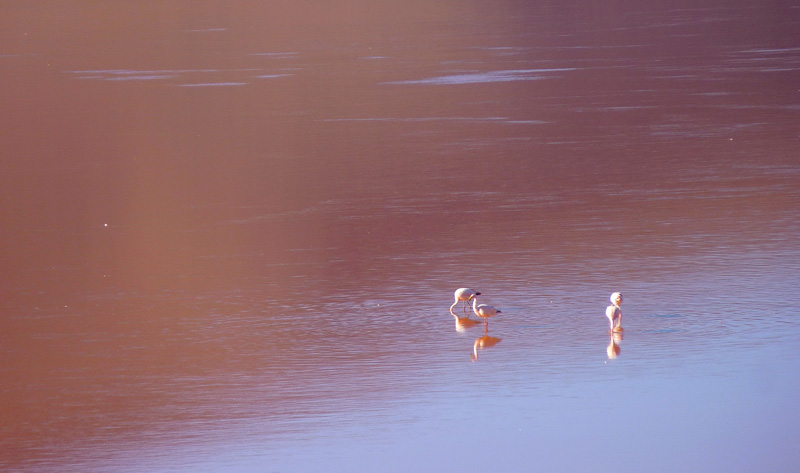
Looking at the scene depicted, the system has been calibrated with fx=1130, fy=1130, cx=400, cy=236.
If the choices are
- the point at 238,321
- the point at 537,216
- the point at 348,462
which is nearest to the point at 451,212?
the point at 537,216

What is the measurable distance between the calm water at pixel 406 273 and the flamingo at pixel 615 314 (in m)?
0.10

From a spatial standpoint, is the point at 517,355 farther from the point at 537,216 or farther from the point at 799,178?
the point at 799,178

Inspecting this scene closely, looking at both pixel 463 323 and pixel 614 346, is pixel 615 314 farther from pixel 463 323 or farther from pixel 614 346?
pixel 463 323

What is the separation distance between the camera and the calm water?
615 centimetres

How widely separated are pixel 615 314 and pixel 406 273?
211 centimetres

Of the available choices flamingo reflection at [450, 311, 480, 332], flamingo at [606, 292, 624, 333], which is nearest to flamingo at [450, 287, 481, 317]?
flamingo reflection at [450, 311, 480, 332]

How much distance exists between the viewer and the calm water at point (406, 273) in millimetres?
6148

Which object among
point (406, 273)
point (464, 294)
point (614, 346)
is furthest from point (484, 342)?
point (406, 273)

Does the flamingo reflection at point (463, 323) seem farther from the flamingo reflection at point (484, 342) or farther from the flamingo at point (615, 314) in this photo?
the flamingo at point (615, 314)

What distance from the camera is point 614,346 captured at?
7.15 metres

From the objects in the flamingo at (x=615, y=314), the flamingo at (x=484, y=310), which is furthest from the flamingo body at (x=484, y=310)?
the flamingo at (x=615, y=314)

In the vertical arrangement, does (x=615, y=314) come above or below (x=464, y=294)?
below

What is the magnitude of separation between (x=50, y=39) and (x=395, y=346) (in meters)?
26.9

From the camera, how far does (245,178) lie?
13.0 metres
